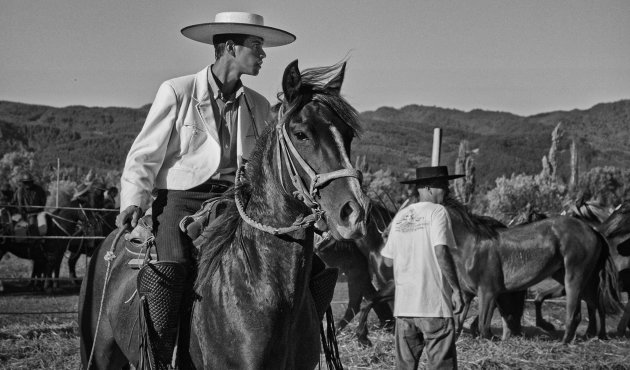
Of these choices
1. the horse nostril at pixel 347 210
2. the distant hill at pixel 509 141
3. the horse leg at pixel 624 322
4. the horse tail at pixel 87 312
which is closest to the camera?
the horse nostril at pixel 347 210

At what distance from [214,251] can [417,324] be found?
3414mm

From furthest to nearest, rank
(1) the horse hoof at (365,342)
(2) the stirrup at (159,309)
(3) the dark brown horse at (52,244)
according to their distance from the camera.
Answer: (3) the dark brown horse at (52,244)
(1) the horse hoof at (365,342)
(2) the stirrup at (159,309)

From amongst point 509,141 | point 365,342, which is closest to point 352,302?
point 365,342

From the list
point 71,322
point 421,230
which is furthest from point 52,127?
point 421,230

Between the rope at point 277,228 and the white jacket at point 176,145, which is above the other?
the white jacket at point 176,145

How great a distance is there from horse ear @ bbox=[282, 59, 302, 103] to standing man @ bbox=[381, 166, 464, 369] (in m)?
3.76

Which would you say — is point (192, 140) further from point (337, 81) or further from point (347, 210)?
point (347, 210)

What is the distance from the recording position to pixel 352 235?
3232 mm

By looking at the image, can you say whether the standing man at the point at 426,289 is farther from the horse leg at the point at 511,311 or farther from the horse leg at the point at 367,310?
the horse leg at the point at 511,311

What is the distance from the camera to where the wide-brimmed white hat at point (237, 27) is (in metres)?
4.45

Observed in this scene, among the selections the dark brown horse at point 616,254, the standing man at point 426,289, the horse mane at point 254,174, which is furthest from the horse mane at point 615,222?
the horse mane at point 254,174

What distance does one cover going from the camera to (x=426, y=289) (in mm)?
7086

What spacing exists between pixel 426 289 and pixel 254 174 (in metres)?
3.52

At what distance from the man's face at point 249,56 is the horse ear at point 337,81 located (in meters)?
0.78
